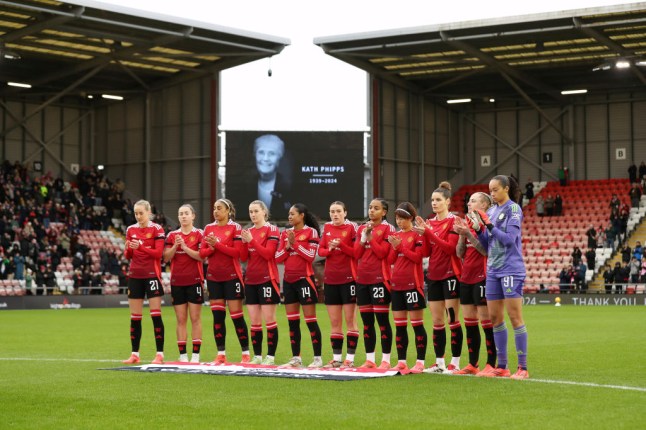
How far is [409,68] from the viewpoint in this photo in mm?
48562

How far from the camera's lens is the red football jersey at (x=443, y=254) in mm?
12953

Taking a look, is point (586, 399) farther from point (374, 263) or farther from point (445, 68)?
point (445, 68)

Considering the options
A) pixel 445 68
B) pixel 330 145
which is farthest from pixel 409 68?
pixel 330 145

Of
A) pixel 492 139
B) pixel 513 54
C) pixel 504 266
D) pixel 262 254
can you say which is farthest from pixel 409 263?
pixel 492 139

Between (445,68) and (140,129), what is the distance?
594 inches

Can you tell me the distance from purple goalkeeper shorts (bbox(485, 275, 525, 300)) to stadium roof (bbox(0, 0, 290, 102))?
2676 cm

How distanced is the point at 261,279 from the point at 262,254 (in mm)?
383

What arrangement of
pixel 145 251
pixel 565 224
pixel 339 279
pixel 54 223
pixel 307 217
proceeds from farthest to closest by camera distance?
pixel 565 224, pixel 54 223, pixel 145 251, pixel 307 217, pixel 339 279

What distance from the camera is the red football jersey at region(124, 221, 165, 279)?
49.6 ft

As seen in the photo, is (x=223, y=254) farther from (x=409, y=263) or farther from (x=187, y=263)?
(x=409, y=263)

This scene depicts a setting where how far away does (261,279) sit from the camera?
14.3 m

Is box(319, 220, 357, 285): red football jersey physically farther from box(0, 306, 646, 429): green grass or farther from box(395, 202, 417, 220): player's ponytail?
box(0, 306, 646, 429): green grass

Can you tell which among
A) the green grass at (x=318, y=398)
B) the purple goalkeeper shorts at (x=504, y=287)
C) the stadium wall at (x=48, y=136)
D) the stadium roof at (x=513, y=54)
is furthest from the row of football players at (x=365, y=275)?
the stadium wall at (x=48, y=136)

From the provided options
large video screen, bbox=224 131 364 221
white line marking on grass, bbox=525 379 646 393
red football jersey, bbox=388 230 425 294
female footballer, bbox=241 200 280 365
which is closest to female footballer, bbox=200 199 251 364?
female footballer, bbox=241 200 280 365
